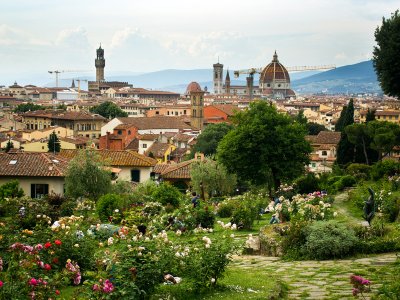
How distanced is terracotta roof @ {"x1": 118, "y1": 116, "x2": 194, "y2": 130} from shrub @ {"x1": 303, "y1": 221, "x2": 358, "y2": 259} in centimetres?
7238

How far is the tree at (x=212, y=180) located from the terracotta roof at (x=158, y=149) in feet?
101

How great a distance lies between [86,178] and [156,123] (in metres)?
63.1

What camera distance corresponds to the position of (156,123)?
289 feet

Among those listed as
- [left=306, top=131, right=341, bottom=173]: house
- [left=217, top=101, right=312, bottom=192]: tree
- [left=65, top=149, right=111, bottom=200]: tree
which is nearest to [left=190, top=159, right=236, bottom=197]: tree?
[left=217, top=101, right=312, bottom=192]: tree

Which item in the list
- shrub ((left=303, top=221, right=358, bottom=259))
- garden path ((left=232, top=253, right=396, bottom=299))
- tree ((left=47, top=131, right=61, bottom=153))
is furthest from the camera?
tree ((left=47, top=131, right=61, bottom=153))

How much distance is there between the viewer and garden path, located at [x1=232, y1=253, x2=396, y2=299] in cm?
822

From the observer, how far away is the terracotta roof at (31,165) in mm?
26672

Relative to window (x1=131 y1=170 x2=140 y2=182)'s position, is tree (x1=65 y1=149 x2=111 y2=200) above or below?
above

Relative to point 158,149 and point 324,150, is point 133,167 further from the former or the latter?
point 324,150

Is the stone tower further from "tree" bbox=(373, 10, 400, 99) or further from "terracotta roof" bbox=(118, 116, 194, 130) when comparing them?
"tree" bbox=(373, 10, 400, 99)

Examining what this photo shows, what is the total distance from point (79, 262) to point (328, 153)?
54.1 m

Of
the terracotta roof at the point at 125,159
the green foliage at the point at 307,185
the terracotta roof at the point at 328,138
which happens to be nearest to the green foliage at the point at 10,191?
the green foliage at the point at 307,185

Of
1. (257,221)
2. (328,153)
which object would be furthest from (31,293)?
(328,153)

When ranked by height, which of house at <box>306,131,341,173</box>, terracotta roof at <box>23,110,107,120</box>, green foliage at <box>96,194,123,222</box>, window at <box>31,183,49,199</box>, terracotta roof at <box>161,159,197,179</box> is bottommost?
Result: house at <box>306,131,341,173</box>
